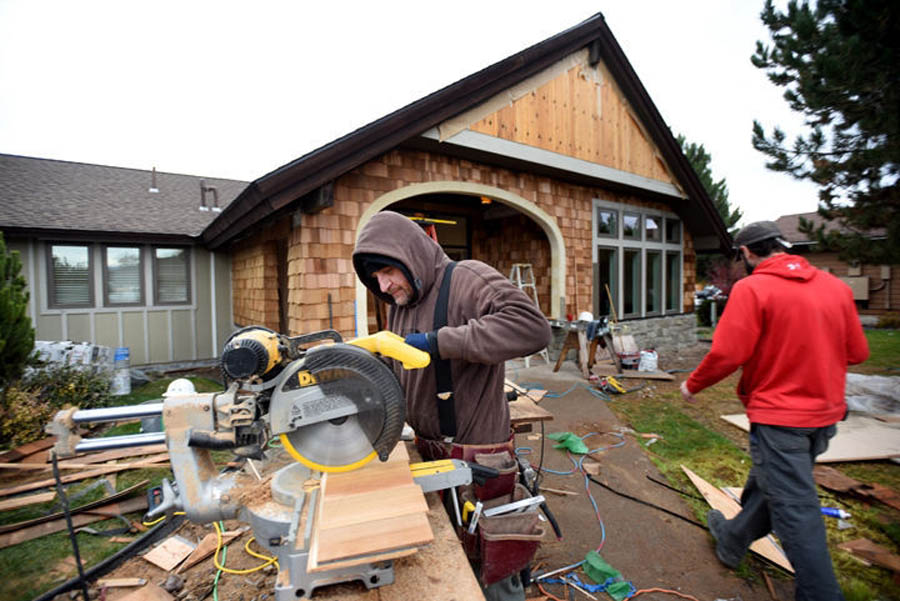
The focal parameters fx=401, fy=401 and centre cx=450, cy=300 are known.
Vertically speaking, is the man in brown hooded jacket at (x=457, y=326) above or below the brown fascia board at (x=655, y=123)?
below

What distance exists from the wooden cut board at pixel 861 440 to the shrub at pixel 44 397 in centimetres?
749

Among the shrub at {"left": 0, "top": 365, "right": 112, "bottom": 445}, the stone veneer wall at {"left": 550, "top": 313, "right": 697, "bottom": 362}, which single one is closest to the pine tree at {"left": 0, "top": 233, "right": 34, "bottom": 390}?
the shrub at {"left": 0, "top": 365, "right": 112, "bottom": 445}

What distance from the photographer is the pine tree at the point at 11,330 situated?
4016 mm

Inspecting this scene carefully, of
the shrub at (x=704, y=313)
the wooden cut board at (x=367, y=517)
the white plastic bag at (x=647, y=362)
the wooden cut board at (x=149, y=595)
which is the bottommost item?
the wooden cut board at (x=149, y=595)

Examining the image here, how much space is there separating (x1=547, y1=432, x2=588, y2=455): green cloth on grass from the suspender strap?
2905mm

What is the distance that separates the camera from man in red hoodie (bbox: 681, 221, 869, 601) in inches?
81.3

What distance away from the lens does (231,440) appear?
123cm

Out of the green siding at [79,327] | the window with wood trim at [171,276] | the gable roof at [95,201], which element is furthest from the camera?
the window with wood trim at [171,276]

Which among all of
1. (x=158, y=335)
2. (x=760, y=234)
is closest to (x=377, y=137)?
(x=760, y=234)

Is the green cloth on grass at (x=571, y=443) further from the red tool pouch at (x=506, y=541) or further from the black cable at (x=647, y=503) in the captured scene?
the red tool pouch at (x=506, y=541)

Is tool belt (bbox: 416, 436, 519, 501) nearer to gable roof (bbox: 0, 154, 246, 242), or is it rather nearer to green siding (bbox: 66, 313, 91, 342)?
gable roof (bbox: 0, 154, 246, 242)

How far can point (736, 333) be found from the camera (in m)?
2.21

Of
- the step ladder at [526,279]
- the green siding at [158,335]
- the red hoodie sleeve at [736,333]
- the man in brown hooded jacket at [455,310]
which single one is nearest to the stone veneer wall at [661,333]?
the step ladder at [526,279]

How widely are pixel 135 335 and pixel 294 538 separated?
9.41 m
